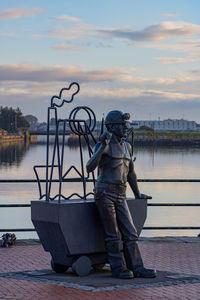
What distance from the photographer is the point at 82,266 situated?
807 cm

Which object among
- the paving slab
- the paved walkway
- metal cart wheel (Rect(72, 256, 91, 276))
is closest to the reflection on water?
the paved walkway

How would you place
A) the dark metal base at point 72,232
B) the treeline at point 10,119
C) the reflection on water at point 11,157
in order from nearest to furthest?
the dark metal base at point 72,232, the reflection on water at point 11,157, the treeline at point 10,119

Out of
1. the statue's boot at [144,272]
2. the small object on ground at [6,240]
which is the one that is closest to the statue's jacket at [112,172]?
the statue's boot at [144,272]

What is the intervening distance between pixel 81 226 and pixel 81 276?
0.61 meters

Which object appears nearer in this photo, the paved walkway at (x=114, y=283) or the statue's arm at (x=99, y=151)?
the paved walkway at (x=114, y=283)

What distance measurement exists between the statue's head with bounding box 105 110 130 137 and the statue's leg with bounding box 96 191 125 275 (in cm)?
76

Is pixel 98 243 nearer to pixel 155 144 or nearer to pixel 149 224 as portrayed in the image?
pixel 149 224

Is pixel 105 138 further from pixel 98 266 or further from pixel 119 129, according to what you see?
pixel 98 266

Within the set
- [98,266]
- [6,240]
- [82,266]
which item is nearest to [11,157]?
[6,240]

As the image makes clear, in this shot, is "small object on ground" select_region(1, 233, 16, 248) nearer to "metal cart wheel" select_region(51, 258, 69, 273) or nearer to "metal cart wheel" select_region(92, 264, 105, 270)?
"metal cart wheel" select_region(51, 258, 69, 273)

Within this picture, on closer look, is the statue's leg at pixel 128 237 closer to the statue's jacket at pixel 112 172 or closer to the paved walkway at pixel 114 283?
the statue's jacket at pixel 112 172

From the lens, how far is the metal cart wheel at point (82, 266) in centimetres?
802

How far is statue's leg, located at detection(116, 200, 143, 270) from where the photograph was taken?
8086mm

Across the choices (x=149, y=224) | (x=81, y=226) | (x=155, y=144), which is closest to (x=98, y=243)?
(x=81, y=226)
